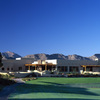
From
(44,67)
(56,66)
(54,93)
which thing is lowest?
(54,93)

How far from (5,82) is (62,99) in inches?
472

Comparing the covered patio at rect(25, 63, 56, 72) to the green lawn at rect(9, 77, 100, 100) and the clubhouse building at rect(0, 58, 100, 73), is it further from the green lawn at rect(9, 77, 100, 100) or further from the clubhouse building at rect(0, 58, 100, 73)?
the green lawn at rect(9, 77, 100, 100)

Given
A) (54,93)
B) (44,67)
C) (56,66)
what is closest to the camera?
(54,93)

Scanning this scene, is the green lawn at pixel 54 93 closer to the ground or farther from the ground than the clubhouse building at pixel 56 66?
closer to the ground

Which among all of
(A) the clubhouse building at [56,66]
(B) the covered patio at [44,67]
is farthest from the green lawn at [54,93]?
(A) the clubhouse building at [56,66]

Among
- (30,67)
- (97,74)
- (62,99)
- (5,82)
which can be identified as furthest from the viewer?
(30,67)

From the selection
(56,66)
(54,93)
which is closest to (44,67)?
(56,66)

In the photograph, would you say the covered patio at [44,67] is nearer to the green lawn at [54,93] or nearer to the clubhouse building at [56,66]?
the clubhouse building at [56,66]

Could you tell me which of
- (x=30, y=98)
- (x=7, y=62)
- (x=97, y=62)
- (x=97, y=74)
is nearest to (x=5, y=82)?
(x=30, y=98)

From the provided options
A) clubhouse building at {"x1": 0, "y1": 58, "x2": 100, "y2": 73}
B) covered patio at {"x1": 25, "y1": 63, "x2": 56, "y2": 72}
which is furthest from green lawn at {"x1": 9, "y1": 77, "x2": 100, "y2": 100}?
clubhouse building at {"x1": 0, "y1": 58, "x2": 100, "y2": 73}

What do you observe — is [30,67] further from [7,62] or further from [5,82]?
[5,82]

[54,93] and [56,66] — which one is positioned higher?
[56,66]

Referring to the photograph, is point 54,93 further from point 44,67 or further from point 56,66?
point 44,67

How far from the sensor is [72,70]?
181 feet
